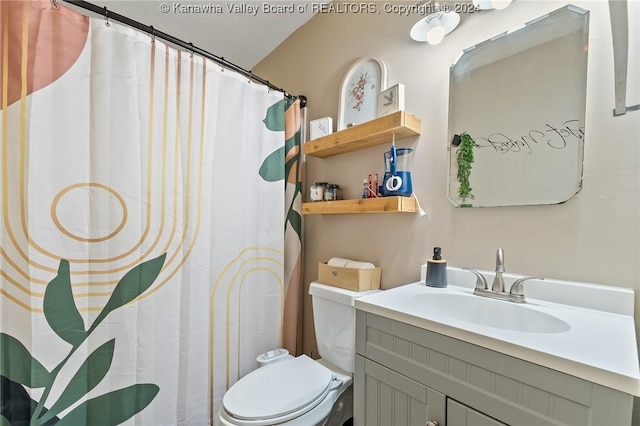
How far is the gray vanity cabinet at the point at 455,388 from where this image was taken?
54 centimetres

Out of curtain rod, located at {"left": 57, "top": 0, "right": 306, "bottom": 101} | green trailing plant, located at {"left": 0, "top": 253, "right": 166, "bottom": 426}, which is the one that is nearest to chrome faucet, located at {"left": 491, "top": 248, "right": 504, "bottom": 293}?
green trailing plant, located at {"left": 0, "top": 253, "right": 166, "bottom": 426}

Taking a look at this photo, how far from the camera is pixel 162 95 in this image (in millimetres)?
1218

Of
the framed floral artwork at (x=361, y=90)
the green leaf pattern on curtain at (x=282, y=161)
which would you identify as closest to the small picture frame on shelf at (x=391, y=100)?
the framed floral artwork at (x=361, y=90)

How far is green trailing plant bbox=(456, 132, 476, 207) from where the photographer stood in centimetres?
109

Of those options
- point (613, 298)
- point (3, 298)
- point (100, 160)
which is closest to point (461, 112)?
point (613, 298)

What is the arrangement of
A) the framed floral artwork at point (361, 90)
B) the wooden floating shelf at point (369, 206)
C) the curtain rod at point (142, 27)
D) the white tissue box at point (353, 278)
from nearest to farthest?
the curtain rod at point (142, 27) < the wooden floating shelf at point (369, 206) < the white tissue box at point (353, 278) < the framed floral artwork at point (361, 90)

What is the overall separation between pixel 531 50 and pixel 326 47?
1.09m

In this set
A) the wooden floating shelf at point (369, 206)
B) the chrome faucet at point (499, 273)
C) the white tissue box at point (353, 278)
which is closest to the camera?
the chrome faucet at point (499, 273)

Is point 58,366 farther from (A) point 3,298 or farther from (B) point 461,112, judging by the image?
(B) point 461,112

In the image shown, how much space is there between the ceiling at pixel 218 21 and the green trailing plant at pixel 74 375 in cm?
148

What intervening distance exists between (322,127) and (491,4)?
2.84ft

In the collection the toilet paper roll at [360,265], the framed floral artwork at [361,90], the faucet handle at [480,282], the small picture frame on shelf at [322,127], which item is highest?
the framed floral artwork at [361,90]

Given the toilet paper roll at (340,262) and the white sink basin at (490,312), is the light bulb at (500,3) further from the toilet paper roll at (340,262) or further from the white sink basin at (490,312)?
the toilet paper roll at (340,262)

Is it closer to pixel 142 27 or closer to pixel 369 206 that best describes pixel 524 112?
pixel 369 206
